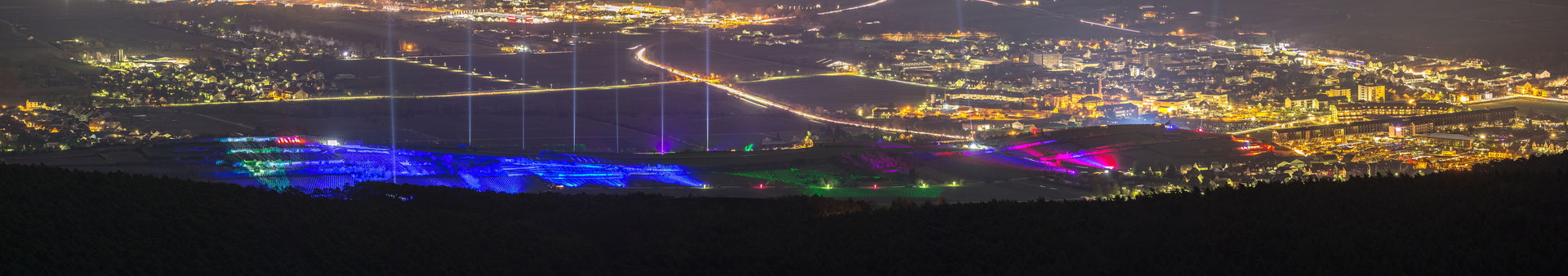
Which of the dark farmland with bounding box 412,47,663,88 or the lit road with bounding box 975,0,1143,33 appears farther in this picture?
the lit road with bounding box 975,0,1143,33

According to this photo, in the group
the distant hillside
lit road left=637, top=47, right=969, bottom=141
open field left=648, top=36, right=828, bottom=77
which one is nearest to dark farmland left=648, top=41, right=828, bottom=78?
open field left=648, top=36, right=828, bottom=77

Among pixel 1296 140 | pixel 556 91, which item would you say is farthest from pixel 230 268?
pixel 556 91

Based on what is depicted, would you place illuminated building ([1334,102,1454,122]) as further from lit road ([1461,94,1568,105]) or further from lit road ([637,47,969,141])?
lit road ([637,47,969,141])

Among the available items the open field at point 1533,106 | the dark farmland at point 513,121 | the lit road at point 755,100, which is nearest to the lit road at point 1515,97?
the open field at point 1533,106

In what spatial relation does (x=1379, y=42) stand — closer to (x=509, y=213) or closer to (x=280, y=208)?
(x=509, y=213)

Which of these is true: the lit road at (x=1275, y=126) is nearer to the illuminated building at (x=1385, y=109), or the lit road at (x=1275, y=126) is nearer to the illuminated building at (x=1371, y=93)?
the illuminated building at (x=1385, y=109)

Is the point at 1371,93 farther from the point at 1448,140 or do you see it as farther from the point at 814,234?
the point at 814,234

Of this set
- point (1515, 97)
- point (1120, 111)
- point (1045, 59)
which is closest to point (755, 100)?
point (1120, 111)
